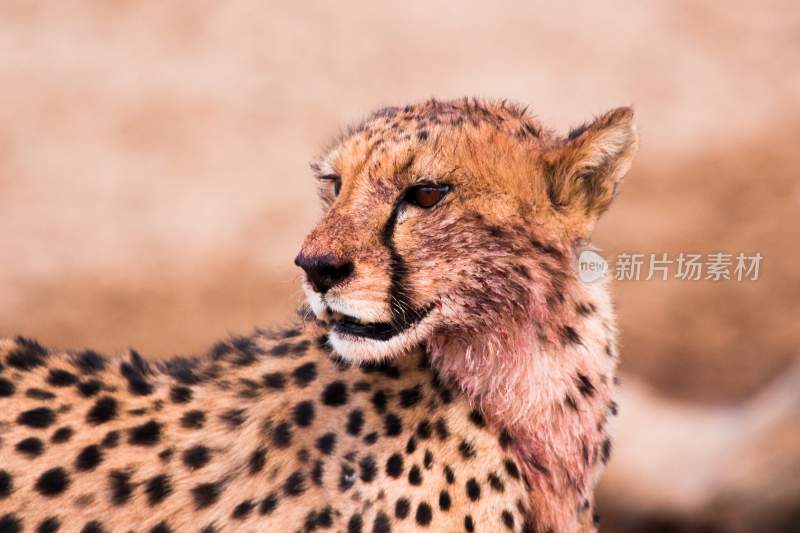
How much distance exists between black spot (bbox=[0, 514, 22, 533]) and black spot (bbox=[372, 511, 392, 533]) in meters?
0.70

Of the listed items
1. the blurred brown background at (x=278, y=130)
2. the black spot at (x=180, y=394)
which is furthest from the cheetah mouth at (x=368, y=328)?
the blurred brown background at (x=278, y=130)

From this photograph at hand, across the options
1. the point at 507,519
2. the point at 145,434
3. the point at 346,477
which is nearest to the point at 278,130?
the point at 145,434

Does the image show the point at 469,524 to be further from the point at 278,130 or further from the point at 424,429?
the point at 278,130

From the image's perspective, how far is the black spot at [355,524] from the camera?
5.86 ft

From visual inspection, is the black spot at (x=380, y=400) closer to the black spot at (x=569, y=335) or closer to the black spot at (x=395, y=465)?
the black spot at (x=395, y=465)

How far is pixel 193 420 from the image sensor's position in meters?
2.02

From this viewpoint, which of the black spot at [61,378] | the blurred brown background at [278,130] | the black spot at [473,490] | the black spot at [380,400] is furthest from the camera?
the blurred brown background at [278,130]

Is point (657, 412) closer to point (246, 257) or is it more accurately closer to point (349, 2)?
point (246, 257)

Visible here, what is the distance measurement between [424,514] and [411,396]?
235 millimetres

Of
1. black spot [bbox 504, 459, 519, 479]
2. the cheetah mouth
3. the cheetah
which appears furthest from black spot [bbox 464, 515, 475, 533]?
the cheetah mouth

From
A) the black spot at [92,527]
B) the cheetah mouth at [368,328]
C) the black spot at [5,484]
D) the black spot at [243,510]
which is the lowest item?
the black spot at [92,527]

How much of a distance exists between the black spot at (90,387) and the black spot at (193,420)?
207 millimetres

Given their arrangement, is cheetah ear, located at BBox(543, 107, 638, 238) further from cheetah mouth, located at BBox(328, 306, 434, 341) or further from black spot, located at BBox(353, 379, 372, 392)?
black spot, located at BBox(353, 379, 372, 392)

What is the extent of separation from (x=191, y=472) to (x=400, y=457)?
0.42 m
